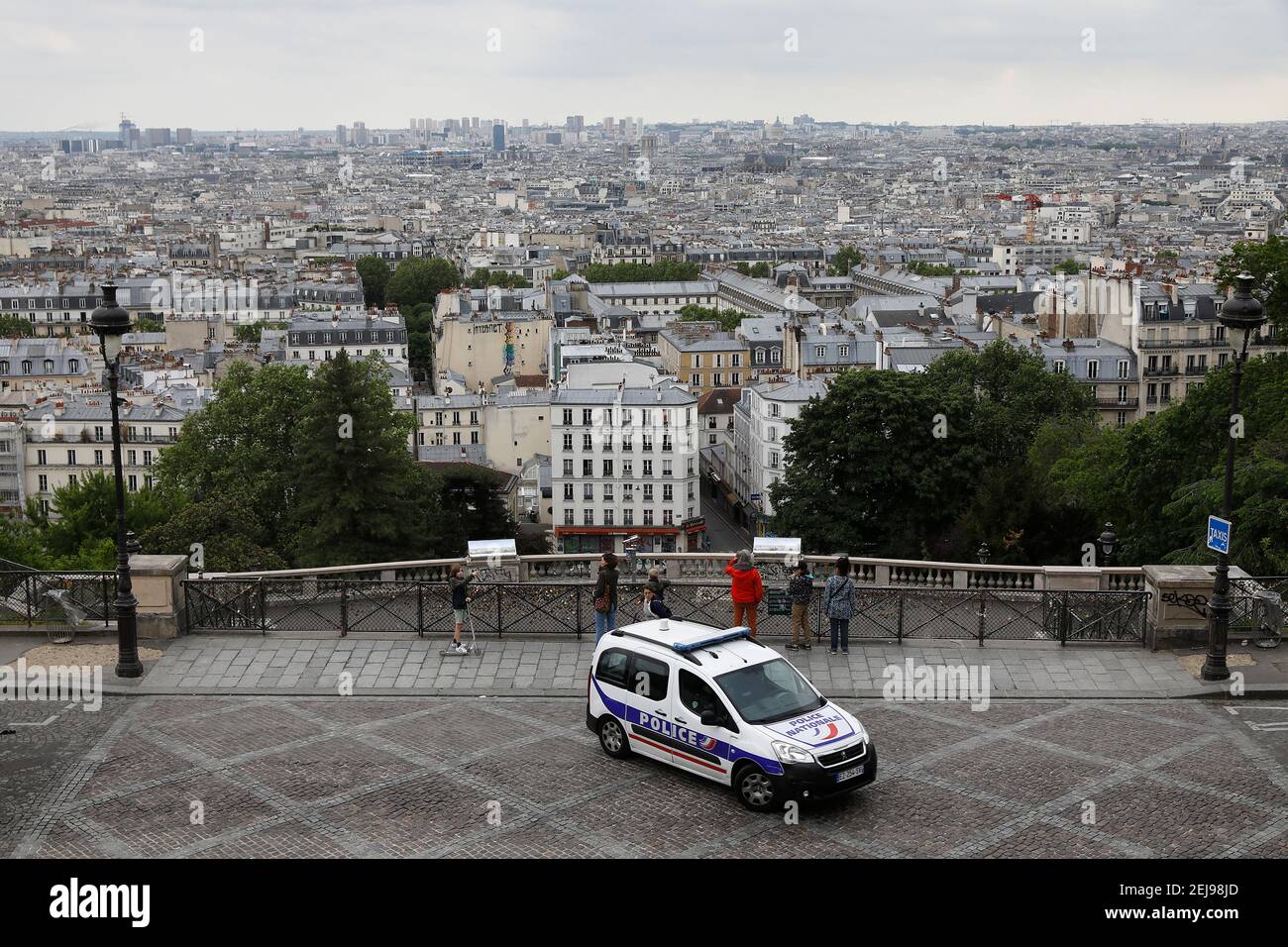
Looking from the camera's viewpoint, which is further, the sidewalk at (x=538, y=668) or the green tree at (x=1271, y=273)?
the green tree at (x=1271, y=273)

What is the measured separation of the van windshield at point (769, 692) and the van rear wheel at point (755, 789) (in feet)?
1.62

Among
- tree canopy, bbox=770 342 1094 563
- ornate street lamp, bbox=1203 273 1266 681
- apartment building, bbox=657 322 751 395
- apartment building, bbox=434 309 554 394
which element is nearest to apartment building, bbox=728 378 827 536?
apartment building, bbox=657 322 751 395

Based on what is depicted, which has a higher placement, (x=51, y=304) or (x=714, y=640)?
(x=714, y=640)

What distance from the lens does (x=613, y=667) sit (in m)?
16.7

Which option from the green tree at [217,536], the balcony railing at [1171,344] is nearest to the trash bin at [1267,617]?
the green tree at [217,536]

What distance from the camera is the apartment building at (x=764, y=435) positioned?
8350 centimetres

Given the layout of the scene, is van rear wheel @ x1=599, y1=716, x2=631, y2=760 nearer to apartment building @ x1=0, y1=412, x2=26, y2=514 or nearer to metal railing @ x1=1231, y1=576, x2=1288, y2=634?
metal railing @ x1=1231, y1=576, x2=1288, y2=634

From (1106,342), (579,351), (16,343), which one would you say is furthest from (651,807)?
(16,343)

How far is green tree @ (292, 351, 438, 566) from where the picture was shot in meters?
48.1

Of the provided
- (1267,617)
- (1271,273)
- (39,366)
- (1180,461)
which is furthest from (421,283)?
(1267,617)

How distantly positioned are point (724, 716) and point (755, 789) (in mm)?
737

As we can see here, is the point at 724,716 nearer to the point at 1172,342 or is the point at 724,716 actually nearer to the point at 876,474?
the point at 876,474

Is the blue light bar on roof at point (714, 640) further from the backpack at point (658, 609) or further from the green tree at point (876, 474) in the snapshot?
the green tree at point (876, 474)

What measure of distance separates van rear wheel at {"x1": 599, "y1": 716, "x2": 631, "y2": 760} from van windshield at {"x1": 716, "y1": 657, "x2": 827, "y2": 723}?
1412 millimetres
